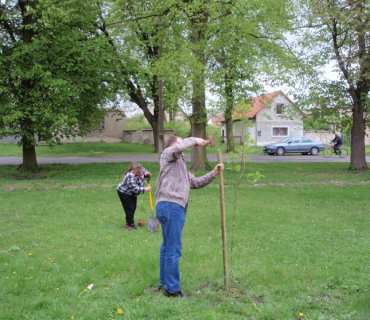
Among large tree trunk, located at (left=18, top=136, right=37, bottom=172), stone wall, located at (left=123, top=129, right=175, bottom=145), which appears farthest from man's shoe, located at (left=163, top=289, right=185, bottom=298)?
stone wall, located at (left=123, top=129, right=175, bottom=145)

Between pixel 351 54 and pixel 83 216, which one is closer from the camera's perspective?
pixel 83 216

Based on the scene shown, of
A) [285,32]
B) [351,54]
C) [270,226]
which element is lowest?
[270,226]

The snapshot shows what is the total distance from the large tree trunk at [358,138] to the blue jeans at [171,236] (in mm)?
14805

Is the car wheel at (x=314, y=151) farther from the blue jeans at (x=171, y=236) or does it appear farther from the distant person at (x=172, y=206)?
the blue jeans at (x=171, y=236)

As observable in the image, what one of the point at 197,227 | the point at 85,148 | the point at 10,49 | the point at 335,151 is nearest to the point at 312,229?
the point at 197,227

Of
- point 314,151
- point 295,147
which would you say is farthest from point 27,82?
point 314,151

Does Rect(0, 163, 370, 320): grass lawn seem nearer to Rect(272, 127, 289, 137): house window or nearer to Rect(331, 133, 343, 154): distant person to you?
Rect(331, 133, 343, 154): distant person

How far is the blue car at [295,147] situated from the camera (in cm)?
3025

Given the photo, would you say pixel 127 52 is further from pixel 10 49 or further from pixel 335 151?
pixel 335 151

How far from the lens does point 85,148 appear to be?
33750mm

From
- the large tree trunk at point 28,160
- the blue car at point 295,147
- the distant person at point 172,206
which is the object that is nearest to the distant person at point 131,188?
the distant person at point 172,206

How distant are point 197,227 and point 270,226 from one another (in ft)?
4.97

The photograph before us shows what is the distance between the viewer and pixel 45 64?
14609 millimetres

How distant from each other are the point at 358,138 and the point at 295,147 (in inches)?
523
